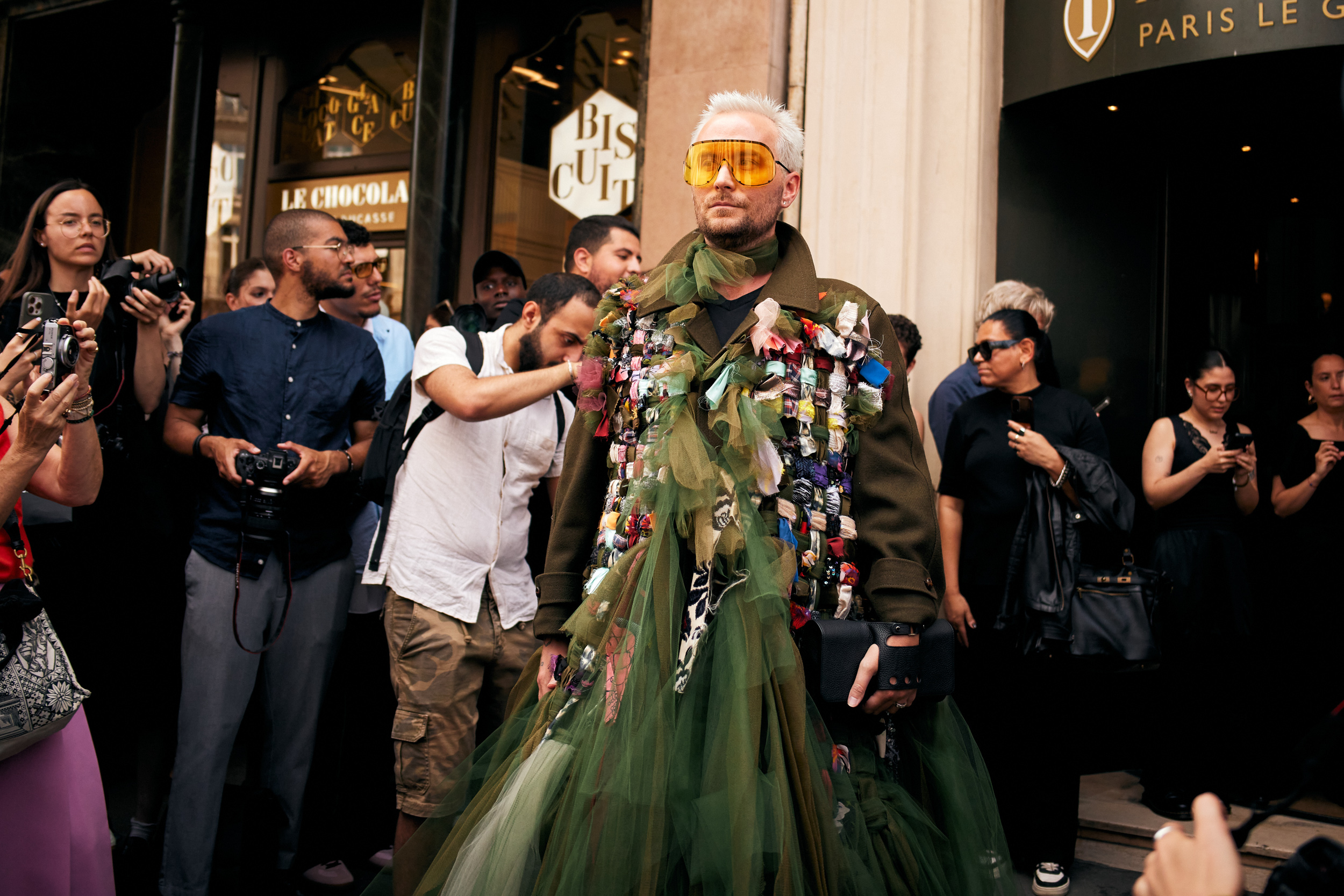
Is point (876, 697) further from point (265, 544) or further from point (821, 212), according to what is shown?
point (821, 212)

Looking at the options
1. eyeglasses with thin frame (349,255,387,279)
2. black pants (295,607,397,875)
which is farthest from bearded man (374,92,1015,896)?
eyeglasses with thin frame (349,255,387,279)

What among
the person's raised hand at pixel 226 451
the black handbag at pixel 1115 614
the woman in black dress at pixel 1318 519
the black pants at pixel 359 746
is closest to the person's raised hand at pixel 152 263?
the person's raised hand at pixel 226 451

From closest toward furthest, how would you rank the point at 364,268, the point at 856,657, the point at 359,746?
1. the point at 856,657
2. the point at 359,746
3. the point at 364,268

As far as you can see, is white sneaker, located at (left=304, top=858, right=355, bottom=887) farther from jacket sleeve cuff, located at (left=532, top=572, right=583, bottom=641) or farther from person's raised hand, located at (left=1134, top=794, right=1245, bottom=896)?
person's raised hand, located at (left=1134, top=794, right=1245, bottom=896)

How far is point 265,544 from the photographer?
12.9 ft

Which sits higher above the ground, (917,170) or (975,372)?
(917,170)

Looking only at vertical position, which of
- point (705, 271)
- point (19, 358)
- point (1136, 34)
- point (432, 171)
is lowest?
point (19, 358)

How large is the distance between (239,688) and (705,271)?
2388 mm

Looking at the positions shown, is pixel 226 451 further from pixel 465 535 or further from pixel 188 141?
pixel 188 141

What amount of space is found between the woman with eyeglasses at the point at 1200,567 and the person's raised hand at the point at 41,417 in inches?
175

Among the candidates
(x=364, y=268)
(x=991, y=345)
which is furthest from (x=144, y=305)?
(x=991, y=345)

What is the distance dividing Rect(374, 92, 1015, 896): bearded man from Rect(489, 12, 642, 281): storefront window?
4.67m

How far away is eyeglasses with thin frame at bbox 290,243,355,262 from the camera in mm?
4289

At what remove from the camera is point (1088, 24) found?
5238 millimetres
